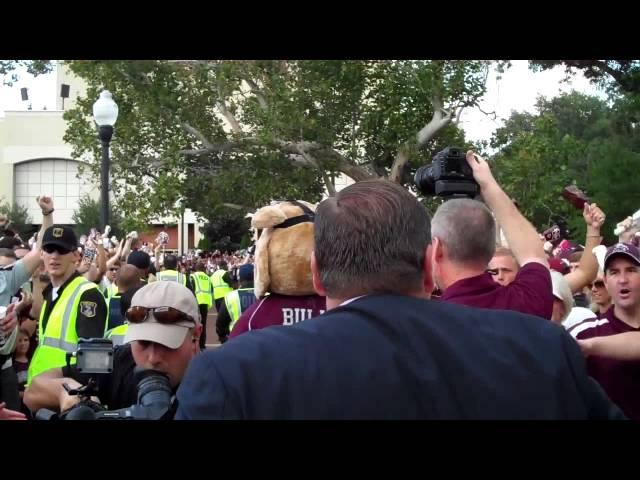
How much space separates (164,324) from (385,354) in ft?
4.78

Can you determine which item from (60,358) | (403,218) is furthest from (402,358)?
(60,358)

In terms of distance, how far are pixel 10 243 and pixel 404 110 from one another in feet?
63.2

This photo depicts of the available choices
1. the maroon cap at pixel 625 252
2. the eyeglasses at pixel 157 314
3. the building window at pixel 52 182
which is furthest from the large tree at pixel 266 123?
the building window at pixel 52 182

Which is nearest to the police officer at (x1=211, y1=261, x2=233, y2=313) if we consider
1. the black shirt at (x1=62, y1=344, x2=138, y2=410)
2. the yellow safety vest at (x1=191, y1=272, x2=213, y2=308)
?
the yellow safety vest at (x1=191, y1=272, x2=213, y2=308)

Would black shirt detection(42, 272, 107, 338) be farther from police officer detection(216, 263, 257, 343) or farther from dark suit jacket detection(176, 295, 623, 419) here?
dark suit jacket detection(176, 295, 623, 419)

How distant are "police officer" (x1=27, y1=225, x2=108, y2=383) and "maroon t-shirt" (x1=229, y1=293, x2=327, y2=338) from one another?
1895mm

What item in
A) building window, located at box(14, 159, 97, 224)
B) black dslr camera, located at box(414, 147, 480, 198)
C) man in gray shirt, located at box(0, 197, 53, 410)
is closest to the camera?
black dslr camera, located at box(414, 147, 480, 198)

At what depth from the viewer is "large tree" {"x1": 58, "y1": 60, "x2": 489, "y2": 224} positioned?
26156 millimetres

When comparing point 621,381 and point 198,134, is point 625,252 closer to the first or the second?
point 621,381

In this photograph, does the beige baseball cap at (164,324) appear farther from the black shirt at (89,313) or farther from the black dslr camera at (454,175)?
the black shirt at (89,313)

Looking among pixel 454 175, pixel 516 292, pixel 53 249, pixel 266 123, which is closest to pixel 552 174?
pixel 266 123

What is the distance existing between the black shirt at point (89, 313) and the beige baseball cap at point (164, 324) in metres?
2.58

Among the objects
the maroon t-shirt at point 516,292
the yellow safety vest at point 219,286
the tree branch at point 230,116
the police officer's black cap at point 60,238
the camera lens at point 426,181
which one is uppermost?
the tree branch at point 230,116

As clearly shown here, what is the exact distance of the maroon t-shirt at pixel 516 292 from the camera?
3018 millimetres
